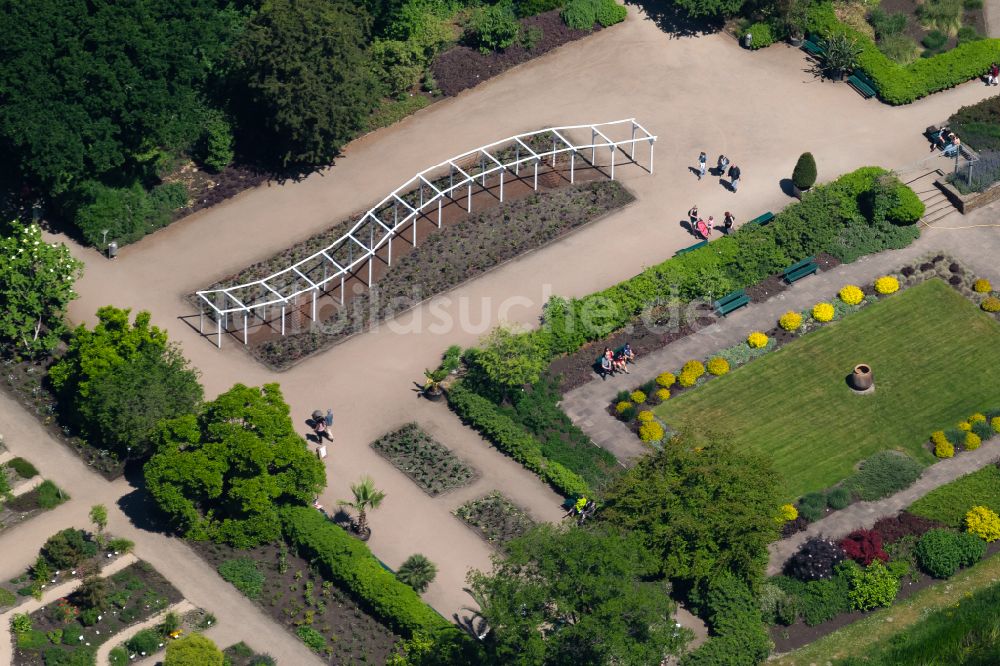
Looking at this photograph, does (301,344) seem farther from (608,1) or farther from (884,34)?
(884,34)

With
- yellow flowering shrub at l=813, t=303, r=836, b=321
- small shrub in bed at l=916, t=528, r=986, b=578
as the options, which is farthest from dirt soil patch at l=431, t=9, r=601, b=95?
small shrub in bed at l=916, t=528, r=986, b=578

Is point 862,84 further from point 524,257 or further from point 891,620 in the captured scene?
point 891,620

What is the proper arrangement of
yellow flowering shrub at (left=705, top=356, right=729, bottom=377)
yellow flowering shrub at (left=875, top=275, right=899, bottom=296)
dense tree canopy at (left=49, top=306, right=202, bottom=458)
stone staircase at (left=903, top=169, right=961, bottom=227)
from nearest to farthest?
dense tree canopy at (left=49, top=306, right=202, bottom=458) < yellow flowering shrub at (left=705, top=356, right=729, bottom=377) < yellow flowering shrub at (left=875, top=275, right=899, bottom=296) < stone staircase at (left=903, top=169, right=961, bottom=227)

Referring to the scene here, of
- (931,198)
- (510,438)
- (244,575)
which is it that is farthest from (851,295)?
(244,575)

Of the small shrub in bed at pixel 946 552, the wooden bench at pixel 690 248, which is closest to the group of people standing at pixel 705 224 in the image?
the wooden bench at pixel 690 248

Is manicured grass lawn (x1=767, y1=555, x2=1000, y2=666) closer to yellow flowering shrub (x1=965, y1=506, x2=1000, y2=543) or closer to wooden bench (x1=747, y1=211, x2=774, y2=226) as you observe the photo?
yellow flowering shrub (x1=965, y1=506, x2=1000, y2=543)

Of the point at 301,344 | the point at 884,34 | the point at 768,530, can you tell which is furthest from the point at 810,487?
the point at 884,34

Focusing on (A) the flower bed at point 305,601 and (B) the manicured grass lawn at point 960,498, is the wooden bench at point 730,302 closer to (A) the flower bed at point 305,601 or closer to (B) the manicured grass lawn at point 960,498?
(B) the manicured grass lawn at point 960,498

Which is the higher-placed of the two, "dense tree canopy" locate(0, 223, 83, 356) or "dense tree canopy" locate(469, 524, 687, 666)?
"dense tree canopy" locate(0, 223, 83, 356)
